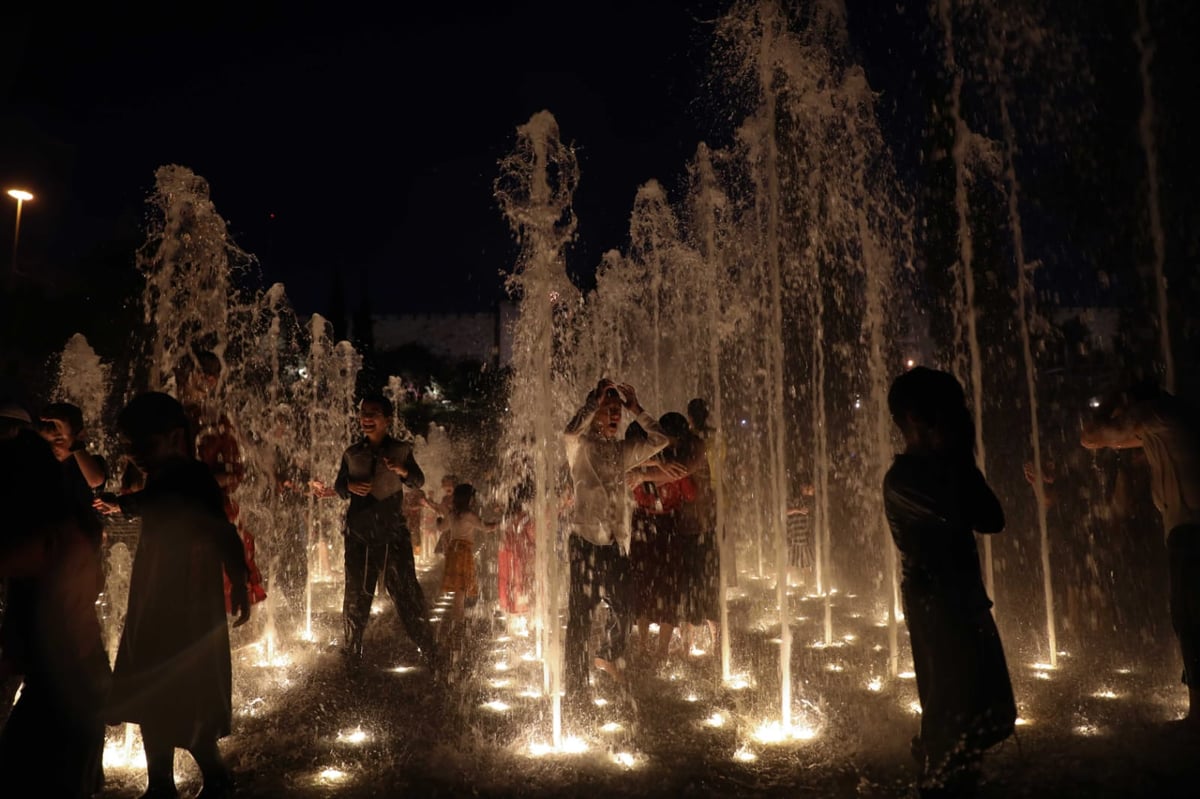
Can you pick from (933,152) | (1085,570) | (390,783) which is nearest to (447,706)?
(390,783)

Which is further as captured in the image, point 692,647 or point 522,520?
point 522,520

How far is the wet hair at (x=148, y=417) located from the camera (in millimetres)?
3279

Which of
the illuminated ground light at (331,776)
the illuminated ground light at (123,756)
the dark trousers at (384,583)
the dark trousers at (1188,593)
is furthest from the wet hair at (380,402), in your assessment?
the dark trousers at (1188,593)

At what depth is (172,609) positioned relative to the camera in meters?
3.23

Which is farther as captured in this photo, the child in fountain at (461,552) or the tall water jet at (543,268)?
the child in fountain at (461,552)

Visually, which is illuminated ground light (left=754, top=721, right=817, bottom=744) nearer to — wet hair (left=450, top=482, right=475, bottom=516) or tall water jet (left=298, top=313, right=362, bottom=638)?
wet hair (left=450, top=482, right=475, bottom=516)

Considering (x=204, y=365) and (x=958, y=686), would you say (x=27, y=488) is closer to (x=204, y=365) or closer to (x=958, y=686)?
(x=204, y=365)

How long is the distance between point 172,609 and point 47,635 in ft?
2.08

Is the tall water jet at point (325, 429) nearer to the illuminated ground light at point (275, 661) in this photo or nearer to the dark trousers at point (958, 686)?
the illuminated ground light at point (275, 661)

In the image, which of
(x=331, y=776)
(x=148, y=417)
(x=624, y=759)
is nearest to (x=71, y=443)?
(x=148, y=417)

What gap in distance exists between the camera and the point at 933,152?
14664 mm

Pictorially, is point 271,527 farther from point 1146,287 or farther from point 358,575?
point 1146,287

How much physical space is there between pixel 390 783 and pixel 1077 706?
3717mm

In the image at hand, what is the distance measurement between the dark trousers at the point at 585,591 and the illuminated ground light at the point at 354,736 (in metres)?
1.14
